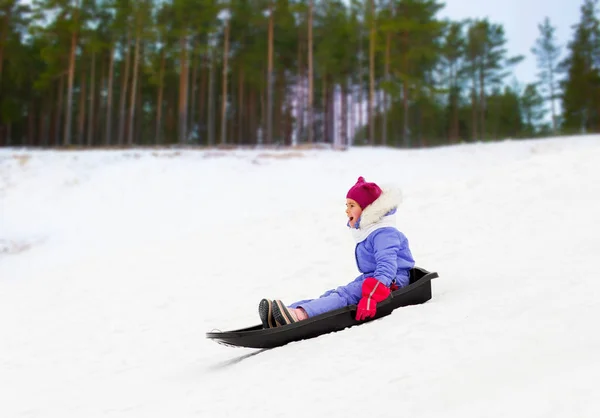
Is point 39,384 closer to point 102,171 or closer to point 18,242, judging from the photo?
point 18,242

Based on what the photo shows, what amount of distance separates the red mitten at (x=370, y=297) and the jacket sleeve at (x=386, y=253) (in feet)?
0.18

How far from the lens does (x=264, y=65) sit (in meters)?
31.1

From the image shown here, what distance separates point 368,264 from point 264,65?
29.4 meters

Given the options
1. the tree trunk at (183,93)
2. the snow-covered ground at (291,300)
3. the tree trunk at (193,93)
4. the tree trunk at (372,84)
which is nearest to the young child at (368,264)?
the snow-covered ground at (291,300)

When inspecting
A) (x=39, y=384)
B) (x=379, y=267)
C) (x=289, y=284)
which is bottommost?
(x=39, y=384)

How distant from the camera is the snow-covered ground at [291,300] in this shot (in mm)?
2338

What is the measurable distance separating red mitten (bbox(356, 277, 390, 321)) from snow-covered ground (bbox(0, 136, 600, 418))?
0.11m

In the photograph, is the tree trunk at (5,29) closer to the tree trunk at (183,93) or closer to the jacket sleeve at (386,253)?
the tree trunk at (183,93)

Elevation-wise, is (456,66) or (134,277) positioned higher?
(456,66)

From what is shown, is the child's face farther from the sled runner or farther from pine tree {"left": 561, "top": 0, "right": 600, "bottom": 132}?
pine tree {"left": 561, "top": 0, "right": 600, "bottom": 132}

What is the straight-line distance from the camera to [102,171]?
15320 mm

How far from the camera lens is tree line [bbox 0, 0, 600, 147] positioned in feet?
84.0

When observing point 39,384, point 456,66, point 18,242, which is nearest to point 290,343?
point 39,384

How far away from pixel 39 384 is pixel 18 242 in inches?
297
